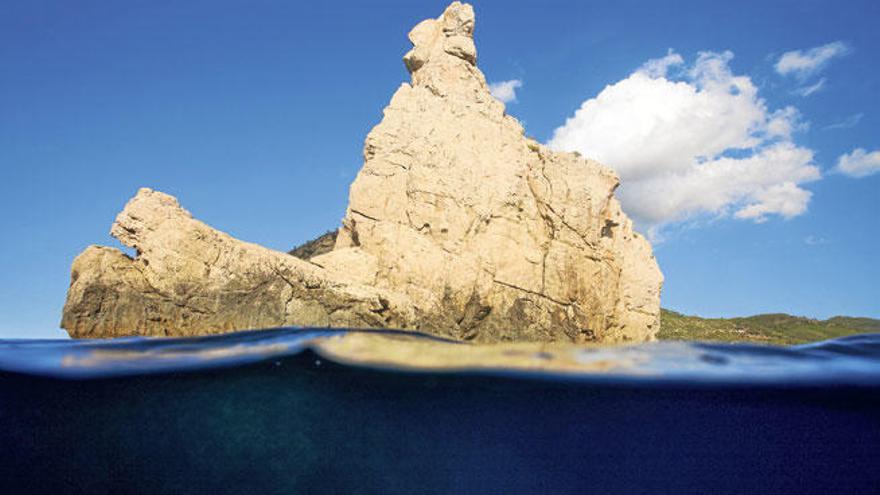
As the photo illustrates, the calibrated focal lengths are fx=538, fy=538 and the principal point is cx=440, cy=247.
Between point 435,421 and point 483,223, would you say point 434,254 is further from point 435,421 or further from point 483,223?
point 435,421

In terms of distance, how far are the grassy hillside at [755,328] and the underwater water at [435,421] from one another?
85.6ft

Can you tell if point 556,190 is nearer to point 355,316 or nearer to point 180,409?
point 355,316

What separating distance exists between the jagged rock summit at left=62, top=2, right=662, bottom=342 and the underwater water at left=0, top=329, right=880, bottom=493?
12.3 metres

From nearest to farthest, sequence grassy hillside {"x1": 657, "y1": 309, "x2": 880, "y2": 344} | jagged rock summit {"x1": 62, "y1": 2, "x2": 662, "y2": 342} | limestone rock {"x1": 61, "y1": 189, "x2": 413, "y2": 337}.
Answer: limestone rock {"x1": 61, "y1": 189, "x2": 413, "y2": 337}
jagged rock summit {"x1": 62, "y1": 2, "x2": 662, "y2": 342}
grassy hillside {"x1": 657, "y1": 309, "x2": 880, "y2": 344}

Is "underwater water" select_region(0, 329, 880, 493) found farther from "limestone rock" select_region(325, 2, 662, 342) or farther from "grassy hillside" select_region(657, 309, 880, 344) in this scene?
"grassy hillside" select_region(657, 309, 880, 344)

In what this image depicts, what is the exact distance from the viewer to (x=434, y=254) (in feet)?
71.5

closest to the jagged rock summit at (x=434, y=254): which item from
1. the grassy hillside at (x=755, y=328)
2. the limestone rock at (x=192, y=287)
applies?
the limestone rock at (x=192, y=287)

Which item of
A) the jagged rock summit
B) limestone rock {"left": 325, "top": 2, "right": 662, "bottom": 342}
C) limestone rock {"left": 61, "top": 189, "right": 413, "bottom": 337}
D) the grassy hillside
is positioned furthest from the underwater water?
the grassy hillside

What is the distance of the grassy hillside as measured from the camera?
3244 centimetres

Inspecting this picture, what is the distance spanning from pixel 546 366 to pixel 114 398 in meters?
5.02

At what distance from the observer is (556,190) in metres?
25.7

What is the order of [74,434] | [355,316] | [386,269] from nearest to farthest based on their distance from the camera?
[74,434]
[355,316]
[386,269]

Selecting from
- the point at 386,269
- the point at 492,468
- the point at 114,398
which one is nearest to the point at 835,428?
the point at 492,468

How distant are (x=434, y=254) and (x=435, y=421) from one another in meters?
15.5
